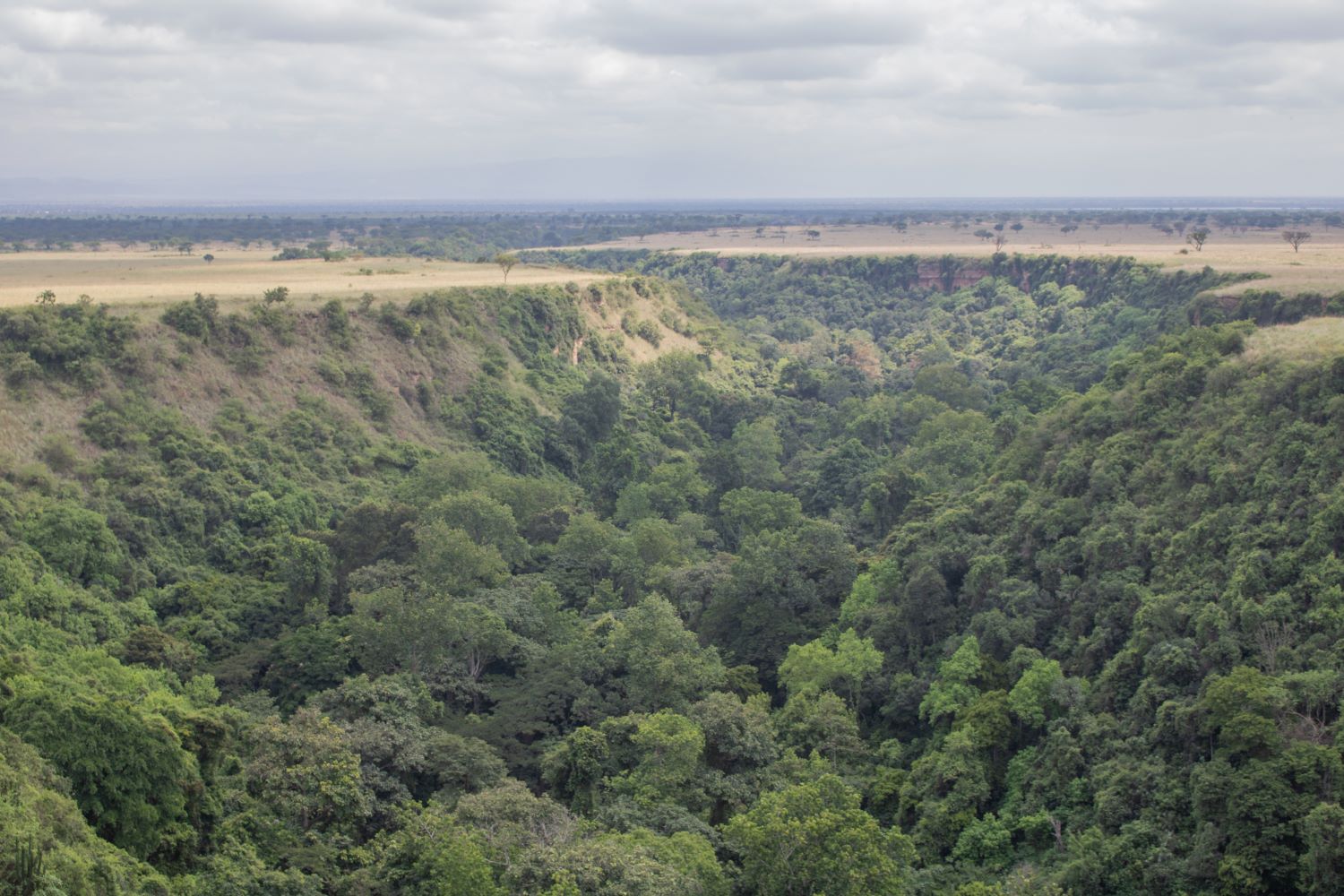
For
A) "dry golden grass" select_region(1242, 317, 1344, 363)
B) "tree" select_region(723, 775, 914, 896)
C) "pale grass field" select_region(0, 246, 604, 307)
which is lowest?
"tree" select_region(723, 775, 914, 896)

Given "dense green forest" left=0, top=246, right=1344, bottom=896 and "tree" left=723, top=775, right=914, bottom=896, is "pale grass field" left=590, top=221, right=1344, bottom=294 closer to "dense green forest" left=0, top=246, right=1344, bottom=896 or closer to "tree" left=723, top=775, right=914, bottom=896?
"dense green forest" left=0, top=246, right=1344, bottom=896

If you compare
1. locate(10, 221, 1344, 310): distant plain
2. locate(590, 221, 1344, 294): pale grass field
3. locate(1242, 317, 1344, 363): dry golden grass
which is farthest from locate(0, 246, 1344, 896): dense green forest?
locate(590, 221, 1344, 294): pale grass field

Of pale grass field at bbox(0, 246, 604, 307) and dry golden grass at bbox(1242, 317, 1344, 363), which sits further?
pale grass field at bbox(0, 246, 604, 307)

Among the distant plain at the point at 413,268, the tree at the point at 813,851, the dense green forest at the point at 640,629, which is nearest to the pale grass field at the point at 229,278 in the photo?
the distant plain at the point at 413,268

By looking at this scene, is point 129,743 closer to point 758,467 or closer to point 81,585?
point 81,585

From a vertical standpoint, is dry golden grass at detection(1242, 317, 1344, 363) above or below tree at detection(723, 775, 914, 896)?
above

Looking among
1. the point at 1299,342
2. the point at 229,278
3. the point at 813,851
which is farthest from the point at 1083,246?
the point at 813,851
